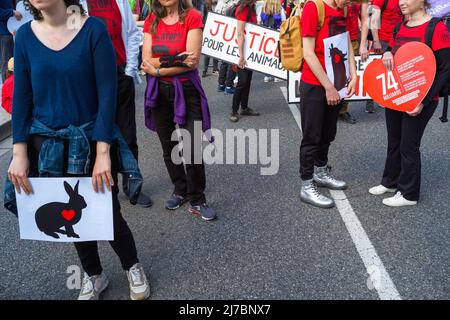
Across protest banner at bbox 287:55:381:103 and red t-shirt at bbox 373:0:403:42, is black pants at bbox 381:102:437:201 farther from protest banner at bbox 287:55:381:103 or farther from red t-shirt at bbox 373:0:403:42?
red t-shirt at bbox 373:0:403:42

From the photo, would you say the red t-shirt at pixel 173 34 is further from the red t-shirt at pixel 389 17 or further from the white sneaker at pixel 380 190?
the red t-shirt at pixel 389 17

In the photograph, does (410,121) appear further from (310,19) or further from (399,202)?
(310,19)

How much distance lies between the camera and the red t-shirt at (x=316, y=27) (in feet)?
9.41

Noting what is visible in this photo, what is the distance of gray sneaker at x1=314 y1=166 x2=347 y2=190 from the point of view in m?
3.65

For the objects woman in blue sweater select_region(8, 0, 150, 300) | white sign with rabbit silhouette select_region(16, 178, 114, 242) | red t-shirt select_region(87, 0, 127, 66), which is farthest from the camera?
red t-shirt select_region(87, 0, 127, 66)

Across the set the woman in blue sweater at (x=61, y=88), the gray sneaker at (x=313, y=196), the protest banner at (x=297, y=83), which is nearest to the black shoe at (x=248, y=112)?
the protest banner at (x=297, y=83)

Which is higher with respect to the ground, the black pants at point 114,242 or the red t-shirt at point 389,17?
the red t-shirt at point 389,17

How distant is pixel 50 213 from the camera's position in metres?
1.94

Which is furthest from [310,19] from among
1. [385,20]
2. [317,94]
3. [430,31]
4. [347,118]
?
[385,20]

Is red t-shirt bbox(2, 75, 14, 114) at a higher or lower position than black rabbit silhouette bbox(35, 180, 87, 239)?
higher

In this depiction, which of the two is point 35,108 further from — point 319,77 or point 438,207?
point 438,207

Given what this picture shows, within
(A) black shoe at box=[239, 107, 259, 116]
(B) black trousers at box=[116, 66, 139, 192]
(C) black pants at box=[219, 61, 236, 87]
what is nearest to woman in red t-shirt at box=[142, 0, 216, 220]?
(B) black trousers at box=[116, 66, 139, 192]

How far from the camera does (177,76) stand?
2928 mm

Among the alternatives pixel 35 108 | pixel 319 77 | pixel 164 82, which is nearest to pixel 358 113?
pixel 319 77
